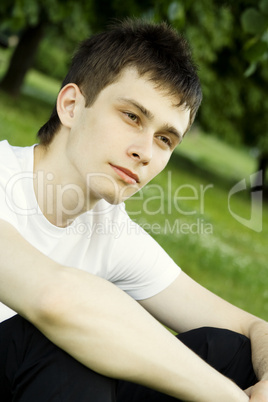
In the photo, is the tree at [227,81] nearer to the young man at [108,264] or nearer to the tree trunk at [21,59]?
the tree trunk at [21,59]

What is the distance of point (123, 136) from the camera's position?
292cm

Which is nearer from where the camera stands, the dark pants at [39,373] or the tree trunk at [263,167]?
the dark pants at [39,373]

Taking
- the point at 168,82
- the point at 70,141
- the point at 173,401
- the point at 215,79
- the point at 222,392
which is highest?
the point at 215,79

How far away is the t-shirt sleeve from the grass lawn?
4223 millimetres

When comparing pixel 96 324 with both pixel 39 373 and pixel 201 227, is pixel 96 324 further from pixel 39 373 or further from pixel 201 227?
pixel 201 227

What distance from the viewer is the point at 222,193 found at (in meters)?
20.2

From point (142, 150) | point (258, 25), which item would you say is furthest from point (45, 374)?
point (258, 25)

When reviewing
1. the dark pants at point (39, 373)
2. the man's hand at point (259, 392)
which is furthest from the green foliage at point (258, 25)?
the dark pants at point (39, 373)

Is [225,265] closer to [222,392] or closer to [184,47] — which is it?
[184,47]

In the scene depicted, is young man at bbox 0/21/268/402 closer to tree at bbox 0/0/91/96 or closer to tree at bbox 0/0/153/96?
tree at bbox 0/0/153/96

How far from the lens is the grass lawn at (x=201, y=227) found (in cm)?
820

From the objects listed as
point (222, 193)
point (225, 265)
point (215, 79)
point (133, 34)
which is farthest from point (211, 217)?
point (133, 34)

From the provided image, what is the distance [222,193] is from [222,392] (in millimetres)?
18023

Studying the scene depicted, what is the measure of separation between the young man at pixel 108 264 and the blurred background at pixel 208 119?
0.74 m
